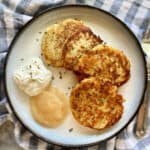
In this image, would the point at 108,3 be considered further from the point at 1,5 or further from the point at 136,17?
the point at 1,5

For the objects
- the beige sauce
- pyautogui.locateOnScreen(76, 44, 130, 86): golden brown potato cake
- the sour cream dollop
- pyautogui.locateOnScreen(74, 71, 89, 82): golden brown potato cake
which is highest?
pyautogui.locateOnScreen(76, 44, 130, 86): golden brown potato cake

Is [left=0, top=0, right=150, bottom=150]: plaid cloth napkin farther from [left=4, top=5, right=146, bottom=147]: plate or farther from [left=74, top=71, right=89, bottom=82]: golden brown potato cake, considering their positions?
[left=74, top=71, right=89, bottom=82]: golden brown potato cake

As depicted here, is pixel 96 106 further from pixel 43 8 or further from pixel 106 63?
pixel 43 8

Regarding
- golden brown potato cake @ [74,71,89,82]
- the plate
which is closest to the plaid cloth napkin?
the plate

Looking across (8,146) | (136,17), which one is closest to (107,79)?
(136,17)

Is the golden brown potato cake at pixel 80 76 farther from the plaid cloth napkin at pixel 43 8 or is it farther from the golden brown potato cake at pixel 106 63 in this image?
the plaid cloth napkin at pixel 43 8

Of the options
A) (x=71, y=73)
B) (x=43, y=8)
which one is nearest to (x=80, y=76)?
(x=71, y=73)

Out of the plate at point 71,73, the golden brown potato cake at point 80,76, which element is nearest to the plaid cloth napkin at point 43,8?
the plate at point 71,73
